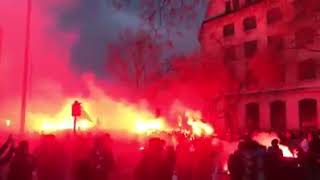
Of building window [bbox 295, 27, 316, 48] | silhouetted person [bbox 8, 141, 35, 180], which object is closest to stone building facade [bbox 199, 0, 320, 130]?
building window [bbox 295, 27, 316, 48]

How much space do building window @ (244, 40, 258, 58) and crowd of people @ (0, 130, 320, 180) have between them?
3569 centimetres

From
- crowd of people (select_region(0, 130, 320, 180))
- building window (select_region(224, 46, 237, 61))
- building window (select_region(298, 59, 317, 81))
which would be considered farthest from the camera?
building window (select_region(224, 46, 237, 61))

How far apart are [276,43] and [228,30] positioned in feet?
26.0

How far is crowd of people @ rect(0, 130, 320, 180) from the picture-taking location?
1014cm

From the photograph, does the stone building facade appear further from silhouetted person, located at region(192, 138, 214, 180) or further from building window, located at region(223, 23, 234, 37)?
silhouetted person, located at region(192, 138, 214, 180)

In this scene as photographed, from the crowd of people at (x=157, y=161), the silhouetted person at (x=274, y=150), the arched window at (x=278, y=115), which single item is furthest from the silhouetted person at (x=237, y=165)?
the arched window at (x=278, y=115)

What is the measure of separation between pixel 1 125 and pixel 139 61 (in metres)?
17.2

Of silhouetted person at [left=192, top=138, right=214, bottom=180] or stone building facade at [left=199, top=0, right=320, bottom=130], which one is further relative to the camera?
stone building facade at [left=199, top=0, right=320, bottom=130]

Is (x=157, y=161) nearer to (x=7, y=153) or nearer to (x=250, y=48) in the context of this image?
(x=7, y=153)

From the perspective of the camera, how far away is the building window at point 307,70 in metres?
43.6

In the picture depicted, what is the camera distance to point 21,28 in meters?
29.2

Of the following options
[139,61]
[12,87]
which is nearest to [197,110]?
[139,61]

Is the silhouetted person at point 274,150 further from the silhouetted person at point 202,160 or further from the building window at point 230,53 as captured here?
the building window at point 230,53

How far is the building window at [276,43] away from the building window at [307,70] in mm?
2373
